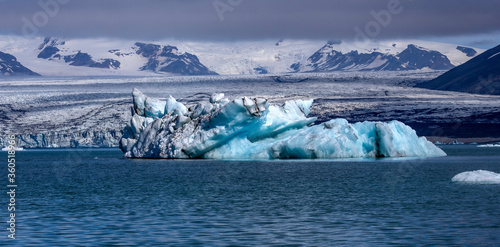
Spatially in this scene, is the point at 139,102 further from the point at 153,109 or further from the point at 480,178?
the point at 480,178

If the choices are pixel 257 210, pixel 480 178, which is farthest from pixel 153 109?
pixel 257 210

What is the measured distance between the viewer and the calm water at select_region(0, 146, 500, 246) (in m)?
15.6

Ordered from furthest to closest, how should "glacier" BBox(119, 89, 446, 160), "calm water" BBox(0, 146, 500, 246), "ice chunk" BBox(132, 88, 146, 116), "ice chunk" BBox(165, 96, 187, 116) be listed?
"ice chunk" BBox(132, 88, 146, 116) < "ice chunk" BBox(165, 96, 187, 116) < "glacier" BBox(119, 89, 446, 160) < "calm water" BBox(0, 146, 500, 246)

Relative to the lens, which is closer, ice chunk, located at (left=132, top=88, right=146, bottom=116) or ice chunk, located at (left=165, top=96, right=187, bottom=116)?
ice chunk, located at (left=165, top=96, right=187, bottom=116)

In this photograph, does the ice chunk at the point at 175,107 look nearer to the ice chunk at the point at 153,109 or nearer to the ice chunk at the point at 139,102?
the ice chunk at the point at 153,109

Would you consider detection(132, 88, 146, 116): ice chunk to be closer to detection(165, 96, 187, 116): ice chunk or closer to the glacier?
detection(165, 96, 187, 116): ice chunk

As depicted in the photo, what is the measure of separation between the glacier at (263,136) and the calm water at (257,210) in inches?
276

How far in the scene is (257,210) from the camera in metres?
20.6

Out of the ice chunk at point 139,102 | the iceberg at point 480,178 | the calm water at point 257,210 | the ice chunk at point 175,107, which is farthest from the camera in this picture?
the ice chunk at point 139,102

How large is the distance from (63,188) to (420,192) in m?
13.7

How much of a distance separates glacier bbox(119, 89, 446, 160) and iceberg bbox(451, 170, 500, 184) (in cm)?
1436

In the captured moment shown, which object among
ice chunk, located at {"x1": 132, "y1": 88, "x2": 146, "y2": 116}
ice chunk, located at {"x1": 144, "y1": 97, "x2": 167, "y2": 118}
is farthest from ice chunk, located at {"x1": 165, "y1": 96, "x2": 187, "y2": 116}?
ice chunk, located at {"x1": 132, "y1": 88, "x2": 146, "y2": 116}

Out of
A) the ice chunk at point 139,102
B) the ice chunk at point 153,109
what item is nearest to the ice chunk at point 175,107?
the ice chunk at point 153,109

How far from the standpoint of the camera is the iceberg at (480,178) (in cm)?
2706
